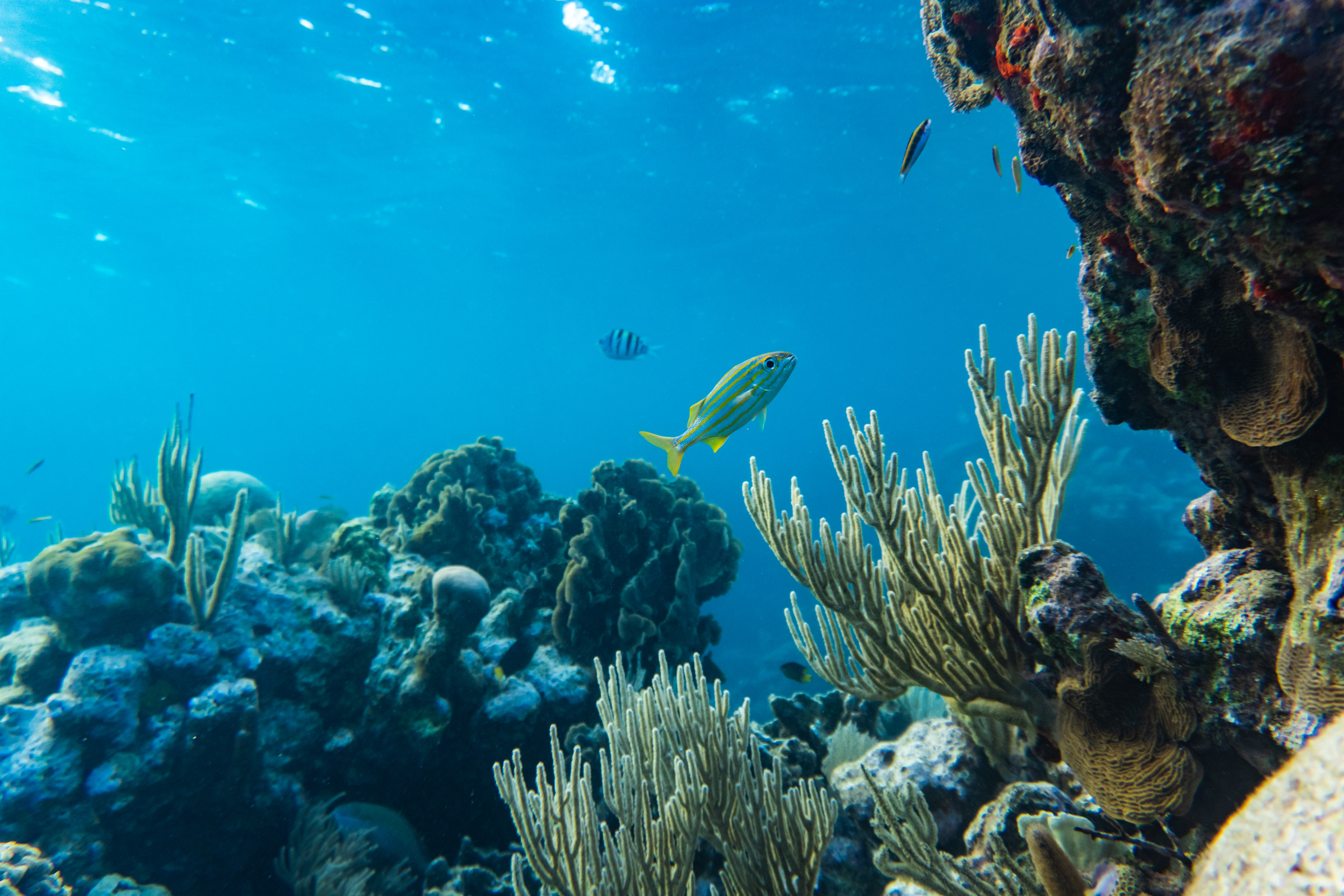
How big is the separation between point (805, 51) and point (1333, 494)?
19821 millimetres

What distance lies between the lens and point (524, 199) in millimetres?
26359

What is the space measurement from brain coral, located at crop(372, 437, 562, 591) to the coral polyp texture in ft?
19.8

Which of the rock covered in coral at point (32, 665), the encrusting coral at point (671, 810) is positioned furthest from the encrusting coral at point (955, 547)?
the rock covered in coral at point (32, 665)

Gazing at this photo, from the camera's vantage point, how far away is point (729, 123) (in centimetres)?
2078

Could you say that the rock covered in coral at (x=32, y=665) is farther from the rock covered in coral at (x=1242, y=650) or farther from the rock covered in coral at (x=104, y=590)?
the rock covered in coral at (x=1242, y=650)

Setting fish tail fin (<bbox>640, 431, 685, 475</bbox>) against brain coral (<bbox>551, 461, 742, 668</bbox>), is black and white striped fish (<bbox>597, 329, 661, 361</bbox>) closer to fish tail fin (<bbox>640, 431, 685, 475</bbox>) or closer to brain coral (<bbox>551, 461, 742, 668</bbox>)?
brain coral (<bbox>551, 461, 742, 668</bbox>)

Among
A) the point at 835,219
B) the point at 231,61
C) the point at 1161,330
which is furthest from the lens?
the point at 835,219

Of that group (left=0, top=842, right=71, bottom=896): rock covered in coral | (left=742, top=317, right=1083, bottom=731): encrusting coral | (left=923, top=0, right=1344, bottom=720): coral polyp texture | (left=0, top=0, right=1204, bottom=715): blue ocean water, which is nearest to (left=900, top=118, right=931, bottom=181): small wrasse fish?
(left=0, top=0, right=1204, bottom=715): blue ocean water

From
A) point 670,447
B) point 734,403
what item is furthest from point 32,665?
point 734,403

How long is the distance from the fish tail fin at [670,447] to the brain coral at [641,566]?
8.34 feet

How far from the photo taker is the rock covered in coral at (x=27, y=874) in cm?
291

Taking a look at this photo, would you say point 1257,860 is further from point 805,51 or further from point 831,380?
point 831,380

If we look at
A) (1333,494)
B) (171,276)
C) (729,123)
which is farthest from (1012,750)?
Result: (171,276)

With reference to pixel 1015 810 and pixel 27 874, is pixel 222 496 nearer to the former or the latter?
pixel 27 874
